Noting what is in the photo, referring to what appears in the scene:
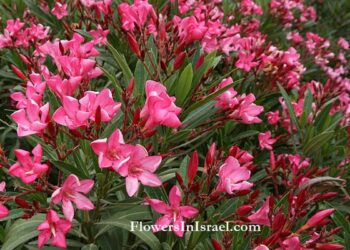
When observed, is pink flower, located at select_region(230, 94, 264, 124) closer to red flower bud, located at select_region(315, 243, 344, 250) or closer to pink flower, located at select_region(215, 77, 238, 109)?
pink flower, located at select_region(215, 77, 238, 109)

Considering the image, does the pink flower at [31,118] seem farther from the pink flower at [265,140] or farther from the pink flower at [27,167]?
the pink flower at [265,140]

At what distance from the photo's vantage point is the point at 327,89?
2.14 m

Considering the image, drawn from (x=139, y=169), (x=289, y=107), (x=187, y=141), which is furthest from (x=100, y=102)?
(x=289, y=107)

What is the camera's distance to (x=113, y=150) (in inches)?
38.8

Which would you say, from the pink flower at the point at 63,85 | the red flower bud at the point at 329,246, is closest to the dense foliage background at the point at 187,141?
the red flower bud at the point at 329,246

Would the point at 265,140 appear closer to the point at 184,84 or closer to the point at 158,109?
the point at 184,84

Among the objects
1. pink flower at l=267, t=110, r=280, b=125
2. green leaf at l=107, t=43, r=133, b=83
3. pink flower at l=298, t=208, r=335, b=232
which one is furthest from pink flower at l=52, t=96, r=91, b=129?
pink flower at l=267, t=110, r=280, b=125

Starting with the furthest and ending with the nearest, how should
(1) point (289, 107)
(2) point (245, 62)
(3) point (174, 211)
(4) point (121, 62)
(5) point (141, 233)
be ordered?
1. (2) point (245, 62)
2. (1) point (289, 107)
3. (4) point (121, 62)
4. (5) point (141, 233)
5. (3) point (174, 211)

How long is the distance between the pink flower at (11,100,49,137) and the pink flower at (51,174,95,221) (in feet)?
0.53

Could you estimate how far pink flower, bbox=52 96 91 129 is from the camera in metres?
0.99

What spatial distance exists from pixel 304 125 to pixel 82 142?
1192 mm

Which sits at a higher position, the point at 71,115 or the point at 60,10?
the point at 71,115

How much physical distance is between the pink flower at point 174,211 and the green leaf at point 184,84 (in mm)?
411

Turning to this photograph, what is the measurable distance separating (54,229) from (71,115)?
27cm
